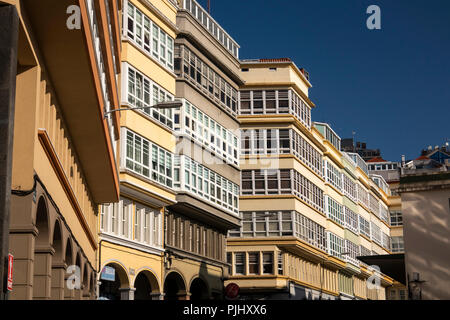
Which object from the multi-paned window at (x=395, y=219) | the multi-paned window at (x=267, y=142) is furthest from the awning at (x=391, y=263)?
the multi-paned window at (x=395, y=219)

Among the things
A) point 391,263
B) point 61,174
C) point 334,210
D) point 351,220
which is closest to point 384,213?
point 351,220

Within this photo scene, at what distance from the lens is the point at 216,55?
167ft

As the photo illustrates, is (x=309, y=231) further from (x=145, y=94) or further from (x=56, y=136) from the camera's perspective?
(x=56, y=136)

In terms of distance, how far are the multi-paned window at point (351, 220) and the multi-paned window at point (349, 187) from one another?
1400 millimetres

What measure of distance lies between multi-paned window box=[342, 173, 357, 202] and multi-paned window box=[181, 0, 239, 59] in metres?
28.8

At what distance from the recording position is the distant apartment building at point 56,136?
16891 mm

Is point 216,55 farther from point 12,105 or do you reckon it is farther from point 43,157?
point 12,105

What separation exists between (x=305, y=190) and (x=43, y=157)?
154 feet

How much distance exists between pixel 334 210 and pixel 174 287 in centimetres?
3118

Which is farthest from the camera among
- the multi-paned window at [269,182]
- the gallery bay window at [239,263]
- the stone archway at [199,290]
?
the multi-paned window at [269,182]

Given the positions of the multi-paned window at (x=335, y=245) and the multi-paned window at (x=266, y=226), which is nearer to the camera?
the multi-paned window at (x=266, y=226)

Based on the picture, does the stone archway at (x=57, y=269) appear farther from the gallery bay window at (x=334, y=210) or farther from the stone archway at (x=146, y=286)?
the gallery bay window at (x=334, y=210)

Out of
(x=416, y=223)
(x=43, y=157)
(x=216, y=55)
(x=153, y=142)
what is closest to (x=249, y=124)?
(x=216, y=55)
